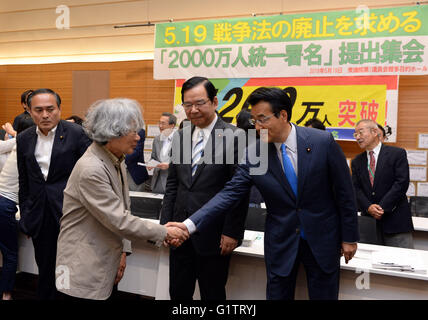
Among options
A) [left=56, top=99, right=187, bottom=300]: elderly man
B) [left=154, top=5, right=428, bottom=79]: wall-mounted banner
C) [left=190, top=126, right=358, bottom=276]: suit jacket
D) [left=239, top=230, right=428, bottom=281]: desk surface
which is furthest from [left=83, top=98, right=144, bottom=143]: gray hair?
[left=154, top=5, right=428, bottom=79]: wall-mounted banner

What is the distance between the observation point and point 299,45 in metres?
5.26

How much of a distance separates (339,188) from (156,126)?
16.2ft

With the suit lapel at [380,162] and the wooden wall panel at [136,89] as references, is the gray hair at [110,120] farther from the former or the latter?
the wooden wall panel at [136,89]

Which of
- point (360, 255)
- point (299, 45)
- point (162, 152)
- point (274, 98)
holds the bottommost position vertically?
point (360, 255)

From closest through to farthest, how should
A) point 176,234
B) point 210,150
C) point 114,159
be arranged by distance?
point 114,159
point 176,234
point 210,150

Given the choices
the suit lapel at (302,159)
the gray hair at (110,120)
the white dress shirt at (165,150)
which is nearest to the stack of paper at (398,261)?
the suit lapel at (302,159)

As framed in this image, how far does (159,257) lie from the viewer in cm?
276

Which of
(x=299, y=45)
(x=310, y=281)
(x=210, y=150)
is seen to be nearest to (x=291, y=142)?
(x=210, y=150)

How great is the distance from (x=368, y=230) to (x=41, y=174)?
7.34 feet

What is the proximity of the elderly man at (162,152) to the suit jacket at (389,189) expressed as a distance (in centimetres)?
206

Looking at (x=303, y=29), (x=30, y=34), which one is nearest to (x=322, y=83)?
(x=303, y=29)

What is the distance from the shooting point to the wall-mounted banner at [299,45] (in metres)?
4.75

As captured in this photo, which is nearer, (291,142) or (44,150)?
(291,142)

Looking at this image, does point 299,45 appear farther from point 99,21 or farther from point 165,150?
point 99,21
